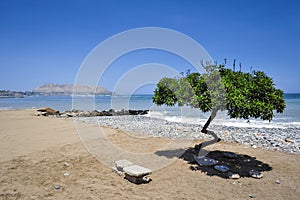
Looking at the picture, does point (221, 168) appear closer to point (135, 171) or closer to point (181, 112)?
point (135, 171)

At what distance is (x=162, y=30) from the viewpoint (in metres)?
10.8

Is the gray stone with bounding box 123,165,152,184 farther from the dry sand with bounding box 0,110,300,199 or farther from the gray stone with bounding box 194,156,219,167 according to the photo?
the gray stone with bounding box 194,156,219,167

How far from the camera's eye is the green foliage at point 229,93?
6.28 meters

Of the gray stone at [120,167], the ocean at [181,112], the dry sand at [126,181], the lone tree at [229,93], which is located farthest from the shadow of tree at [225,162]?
the gray stone at [120,167]

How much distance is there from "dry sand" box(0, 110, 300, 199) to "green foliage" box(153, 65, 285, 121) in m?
A: 1.85

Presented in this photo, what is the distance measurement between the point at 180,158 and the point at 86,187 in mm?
3578

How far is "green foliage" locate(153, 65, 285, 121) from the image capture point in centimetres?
628

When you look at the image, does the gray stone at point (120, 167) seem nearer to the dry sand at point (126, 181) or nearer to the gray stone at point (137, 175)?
the dry sand at point (126, 181)

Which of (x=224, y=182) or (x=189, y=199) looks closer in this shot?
(x=189, y=199)

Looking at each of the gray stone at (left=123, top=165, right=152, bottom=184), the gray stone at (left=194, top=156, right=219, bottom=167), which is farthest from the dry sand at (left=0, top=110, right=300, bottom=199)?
the gray stone at (left=194, top=156, right=219, bottom=167)

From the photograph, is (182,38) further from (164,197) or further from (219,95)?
(164,197)

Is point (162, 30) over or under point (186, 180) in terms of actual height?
over

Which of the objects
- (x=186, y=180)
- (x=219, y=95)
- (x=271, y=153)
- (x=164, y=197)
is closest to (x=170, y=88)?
(x=219, y=95)

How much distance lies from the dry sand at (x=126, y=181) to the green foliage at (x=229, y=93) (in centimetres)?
185
